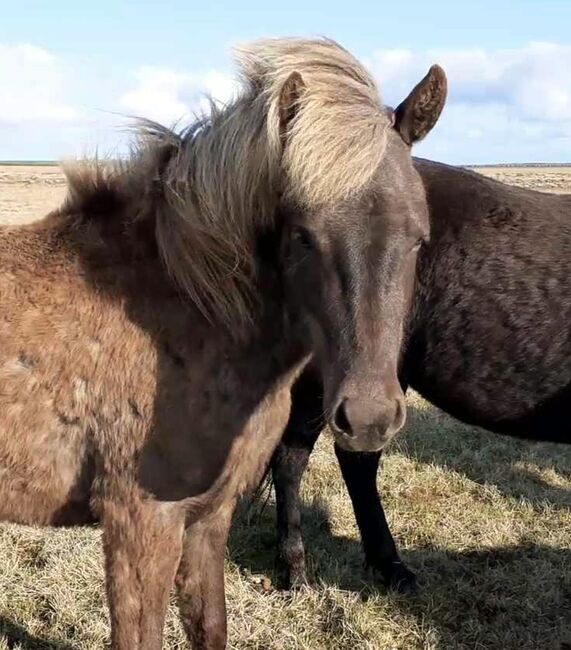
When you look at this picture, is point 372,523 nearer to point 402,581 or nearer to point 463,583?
point 402,581

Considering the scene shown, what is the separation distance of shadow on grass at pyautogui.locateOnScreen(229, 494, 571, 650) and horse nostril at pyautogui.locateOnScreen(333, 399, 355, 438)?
1.91m

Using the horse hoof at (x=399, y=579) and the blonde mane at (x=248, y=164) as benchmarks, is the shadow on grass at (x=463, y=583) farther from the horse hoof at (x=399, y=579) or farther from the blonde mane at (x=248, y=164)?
the blonde mane at (x=248, y=164)

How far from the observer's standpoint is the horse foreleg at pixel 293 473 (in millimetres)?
4043

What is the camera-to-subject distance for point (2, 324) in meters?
2.47

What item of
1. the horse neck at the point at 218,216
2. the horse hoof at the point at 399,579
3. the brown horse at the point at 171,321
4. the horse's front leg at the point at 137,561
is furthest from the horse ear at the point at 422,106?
the horse hoof at the point at 399,579

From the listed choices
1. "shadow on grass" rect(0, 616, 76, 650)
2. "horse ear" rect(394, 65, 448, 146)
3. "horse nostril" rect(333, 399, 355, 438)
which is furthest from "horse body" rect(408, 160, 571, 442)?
"shadow on grass" rect(0, 616, 76, 650)

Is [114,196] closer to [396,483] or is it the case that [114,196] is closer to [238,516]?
[238,516]

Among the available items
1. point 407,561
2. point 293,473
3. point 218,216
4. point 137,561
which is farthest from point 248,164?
point 407,561

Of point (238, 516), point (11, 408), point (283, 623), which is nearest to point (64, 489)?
point (11, 408)

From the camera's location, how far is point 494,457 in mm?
5590

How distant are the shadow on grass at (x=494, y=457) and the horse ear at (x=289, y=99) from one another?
3500 millimetres

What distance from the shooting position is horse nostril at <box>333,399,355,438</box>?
207 cm

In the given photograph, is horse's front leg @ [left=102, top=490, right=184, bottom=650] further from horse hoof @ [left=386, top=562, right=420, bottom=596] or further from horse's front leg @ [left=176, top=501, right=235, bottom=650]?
horse hoof @ [left=386, top=562, right=420, bottom=596]

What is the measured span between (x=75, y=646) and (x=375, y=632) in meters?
1.38
